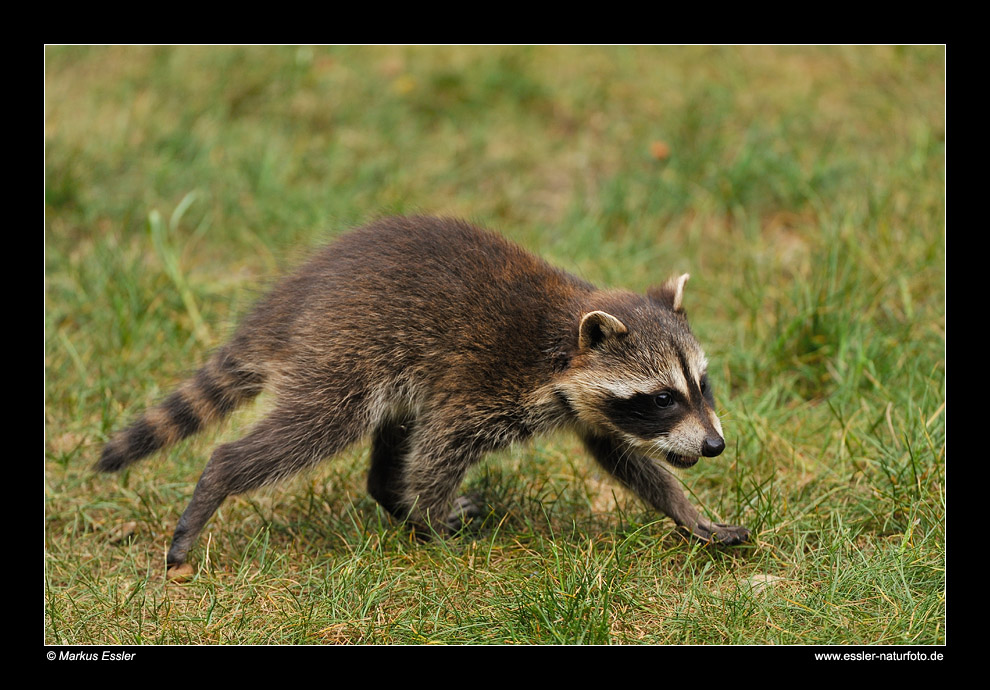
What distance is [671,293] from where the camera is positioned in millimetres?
5902

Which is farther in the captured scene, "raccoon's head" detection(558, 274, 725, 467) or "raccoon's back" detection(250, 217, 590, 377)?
"raccoon's back" detection(250, 217, 590, 377)

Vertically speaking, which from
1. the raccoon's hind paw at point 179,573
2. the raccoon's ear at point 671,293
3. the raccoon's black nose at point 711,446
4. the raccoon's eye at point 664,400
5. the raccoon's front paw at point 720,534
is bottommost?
the raccoon's hind paw at point 179,573

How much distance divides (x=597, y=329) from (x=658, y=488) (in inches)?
36.8

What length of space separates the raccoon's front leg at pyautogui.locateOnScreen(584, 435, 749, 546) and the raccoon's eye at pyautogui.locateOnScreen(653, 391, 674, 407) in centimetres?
35

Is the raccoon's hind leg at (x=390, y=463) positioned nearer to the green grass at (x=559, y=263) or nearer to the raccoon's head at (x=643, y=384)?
the green grass at (x=559, y=263)

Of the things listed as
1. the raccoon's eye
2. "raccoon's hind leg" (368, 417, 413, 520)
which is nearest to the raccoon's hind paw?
"raccoon's hind leg" (368, 417, 413, 520)

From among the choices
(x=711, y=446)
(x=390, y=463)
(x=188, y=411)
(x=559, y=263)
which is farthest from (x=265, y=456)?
(x=559, y=263)

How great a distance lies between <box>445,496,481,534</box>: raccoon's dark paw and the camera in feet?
19.6

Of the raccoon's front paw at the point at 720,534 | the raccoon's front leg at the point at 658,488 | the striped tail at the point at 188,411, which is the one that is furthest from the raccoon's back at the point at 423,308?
the raccoon's front paw at the point at 720,534

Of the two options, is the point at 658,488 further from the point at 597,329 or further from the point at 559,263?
the point at 559,263

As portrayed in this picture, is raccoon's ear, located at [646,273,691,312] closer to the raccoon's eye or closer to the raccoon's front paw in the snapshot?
the raccoon's eye

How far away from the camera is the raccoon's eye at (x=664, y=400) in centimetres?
542

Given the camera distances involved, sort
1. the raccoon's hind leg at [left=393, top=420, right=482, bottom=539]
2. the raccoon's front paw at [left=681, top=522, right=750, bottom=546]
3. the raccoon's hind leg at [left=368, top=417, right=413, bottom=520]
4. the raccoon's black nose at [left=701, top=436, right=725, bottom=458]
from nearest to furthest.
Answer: the raccoon's black nose at [left=701, top=436, right=725, bottom=458] < the raccoon's front paw at [left=681, top=522, right=750, bottom=546] < the raccoon's hind leg at [left=393, top=420, right=482, bottom=539] < the raccoon's hind leg at [left=368, top=417, right=413, bottom=520]

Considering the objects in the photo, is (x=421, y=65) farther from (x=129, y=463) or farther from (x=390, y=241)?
(x=129, y=463)
